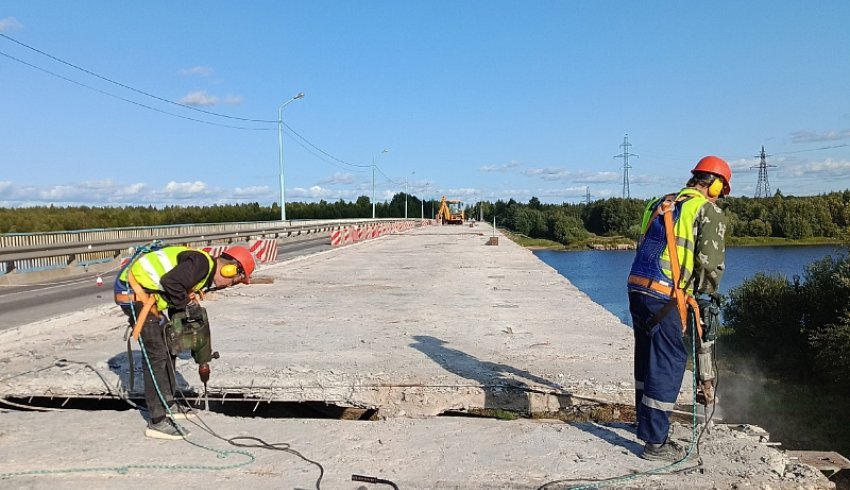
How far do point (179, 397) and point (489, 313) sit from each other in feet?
18.7

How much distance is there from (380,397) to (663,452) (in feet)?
8.74

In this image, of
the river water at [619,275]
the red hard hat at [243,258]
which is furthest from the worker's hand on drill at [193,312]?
the river water at [619,275]

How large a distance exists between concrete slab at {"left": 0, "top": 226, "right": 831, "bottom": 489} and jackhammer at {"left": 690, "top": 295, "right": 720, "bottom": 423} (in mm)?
374

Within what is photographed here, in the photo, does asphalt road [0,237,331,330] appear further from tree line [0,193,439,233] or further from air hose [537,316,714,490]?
tree line [0,193,439,233]

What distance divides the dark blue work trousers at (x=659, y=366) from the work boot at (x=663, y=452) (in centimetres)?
4

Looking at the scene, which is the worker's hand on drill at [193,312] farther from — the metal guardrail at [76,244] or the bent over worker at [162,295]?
Result: the metal guardrail at [76,244]

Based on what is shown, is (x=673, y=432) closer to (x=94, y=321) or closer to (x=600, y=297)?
(x=94, y=321)

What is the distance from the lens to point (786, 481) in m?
3.82

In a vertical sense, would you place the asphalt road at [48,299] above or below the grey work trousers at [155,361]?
below

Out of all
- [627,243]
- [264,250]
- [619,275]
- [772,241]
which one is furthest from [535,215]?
[264,250]

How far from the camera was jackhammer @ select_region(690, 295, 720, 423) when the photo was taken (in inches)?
160

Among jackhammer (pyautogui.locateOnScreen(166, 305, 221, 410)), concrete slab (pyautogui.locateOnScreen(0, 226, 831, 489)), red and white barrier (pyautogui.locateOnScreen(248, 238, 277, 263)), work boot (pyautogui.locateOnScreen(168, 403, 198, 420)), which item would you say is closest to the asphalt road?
concrete slab (pyautogui.locateOnScreen(0, 226, 831, 489))

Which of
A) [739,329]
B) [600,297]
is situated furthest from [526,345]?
[600,297]

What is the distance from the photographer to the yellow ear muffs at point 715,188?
13.3 feet
